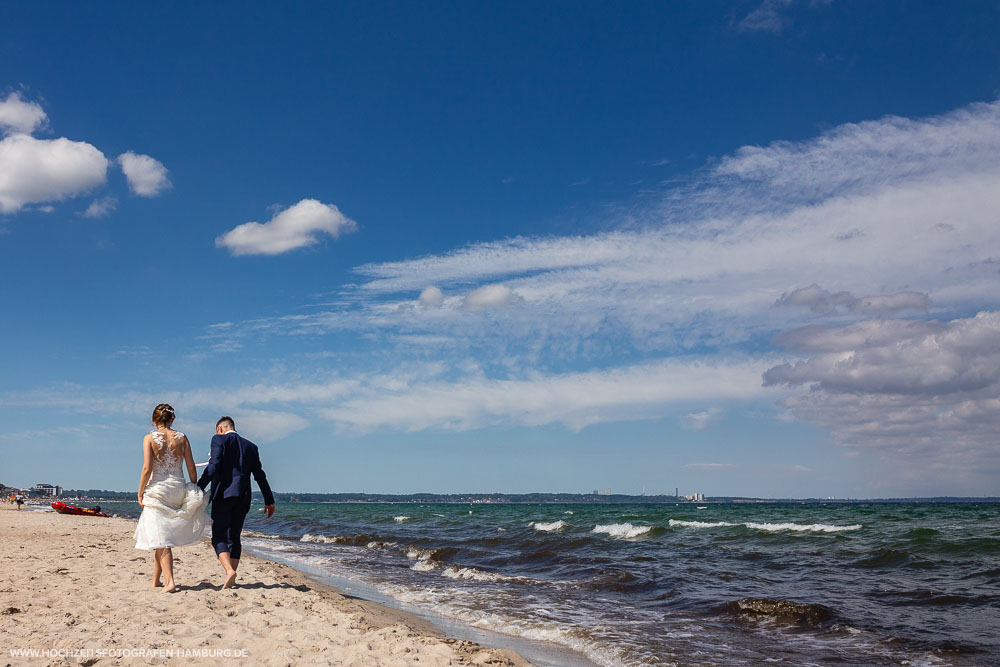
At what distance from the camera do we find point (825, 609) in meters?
10.1

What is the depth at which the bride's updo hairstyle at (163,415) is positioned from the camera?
7438 millimetres

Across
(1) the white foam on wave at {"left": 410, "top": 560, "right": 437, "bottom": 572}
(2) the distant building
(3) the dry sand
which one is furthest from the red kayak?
(2) the distant building

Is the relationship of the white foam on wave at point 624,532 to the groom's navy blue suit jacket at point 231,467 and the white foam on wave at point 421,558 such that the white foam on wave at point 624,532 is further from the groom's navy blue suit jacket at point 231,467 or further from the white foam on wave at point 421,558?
the groom's navy blue suit jacket at point 231,467

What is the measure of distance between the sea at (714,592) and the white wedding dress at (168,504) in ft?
13.1

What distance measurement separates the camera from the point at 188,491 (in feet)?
24.6

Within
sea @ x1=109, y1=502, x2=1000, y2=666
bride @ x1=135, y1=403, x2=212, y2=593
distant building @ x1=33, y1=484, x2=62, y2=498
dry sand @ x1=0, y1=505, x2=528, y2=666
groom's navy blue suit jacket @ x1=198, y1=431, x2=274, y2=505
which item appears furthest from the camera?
distant building @ x1=33, y1=484, x2=62, y2=498

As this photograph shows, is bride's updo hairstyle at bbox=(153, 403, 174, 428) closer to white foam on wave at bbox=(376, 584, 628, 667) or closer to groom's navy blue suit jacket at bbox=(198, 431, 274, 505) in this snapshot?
groom's navy blue suit jacket at bbox=(198, 431, 274, 505)

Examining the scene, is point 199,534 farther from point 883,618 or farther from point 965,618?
point 965,618

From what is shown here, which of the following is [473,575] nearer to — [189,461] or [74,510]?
[189,461]

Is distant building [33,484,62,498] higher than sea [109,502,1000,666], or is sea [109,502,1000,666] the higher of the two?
sea [109,502,1000,666]

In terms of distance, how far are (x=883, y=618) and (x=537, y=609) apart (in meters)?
4.95

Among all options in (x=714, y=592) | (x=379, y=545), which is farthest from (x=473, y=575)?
(x=379, y=545)

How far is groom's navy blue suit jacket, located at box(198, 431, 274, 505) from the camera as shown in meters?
7.82

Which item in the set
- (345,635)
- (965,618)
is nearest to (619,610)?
(965,618)
